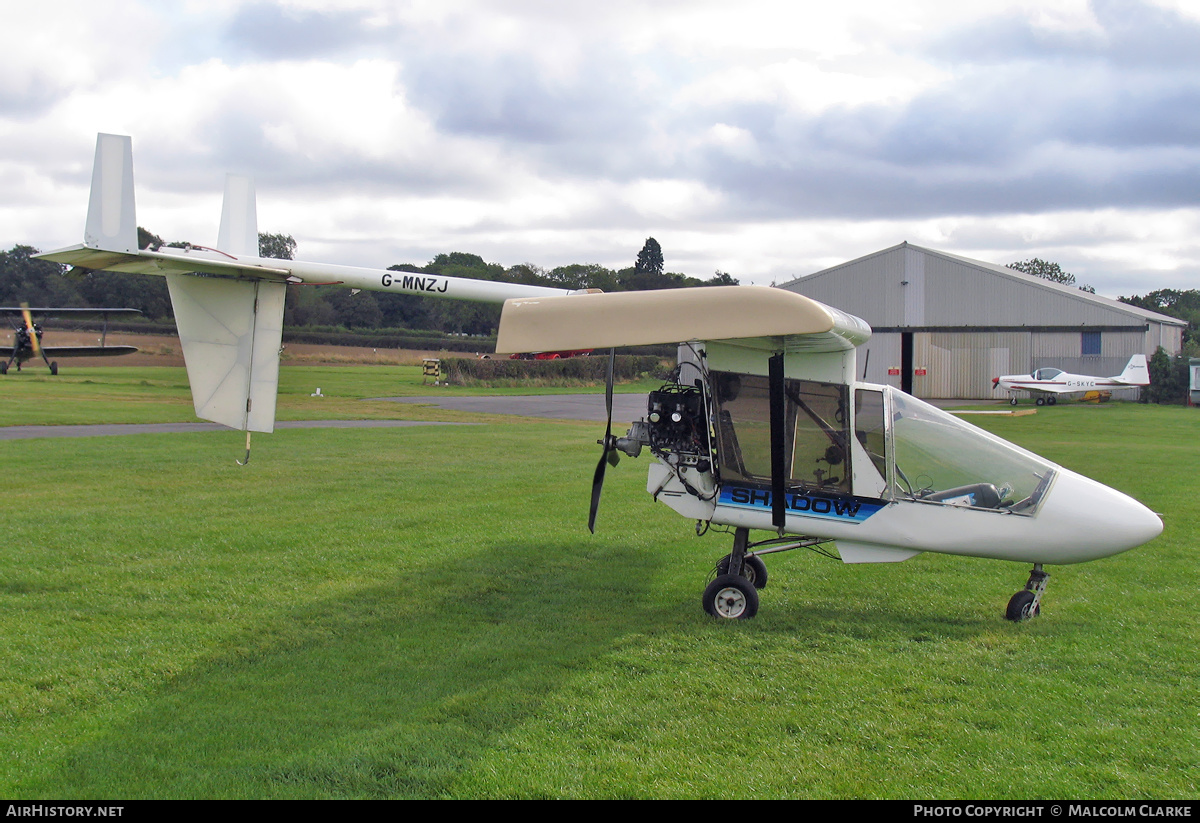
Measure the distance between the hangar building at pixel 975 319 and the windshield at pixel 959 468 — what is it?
129ft

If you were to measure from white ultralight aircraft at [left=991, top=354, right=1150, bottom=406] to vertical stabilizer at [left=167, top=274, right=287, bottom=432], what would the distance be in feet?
132

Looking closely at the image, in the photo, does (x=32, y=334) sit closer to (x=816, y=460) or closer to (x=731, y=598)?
(x=731, y=598)

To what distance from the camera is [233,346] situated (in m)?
8.69

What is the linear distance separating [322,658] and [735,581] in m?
2.99

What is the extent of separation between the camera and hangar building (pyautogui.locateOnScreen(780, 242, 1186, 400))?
45031 mm

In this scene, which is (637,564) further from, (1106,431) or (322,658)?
(1106,431)

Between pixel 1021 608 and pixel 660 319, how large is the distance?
11.7 feet

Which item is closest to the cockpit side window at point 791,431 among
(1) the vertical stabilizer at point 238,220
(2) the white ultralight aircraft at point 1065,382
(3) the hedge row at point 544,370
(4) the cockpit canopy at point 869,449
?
(4) the cockpit canopy at point 869,449

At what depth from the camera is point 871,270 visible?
45438 mm

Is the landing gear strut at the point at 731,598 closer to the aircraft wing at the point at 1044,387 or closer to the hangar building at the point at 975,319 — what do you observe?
the aircraft wing at the point at 1044,387

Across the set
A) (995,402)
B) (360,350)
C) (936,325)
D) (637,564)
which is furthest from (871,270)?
(637,564)

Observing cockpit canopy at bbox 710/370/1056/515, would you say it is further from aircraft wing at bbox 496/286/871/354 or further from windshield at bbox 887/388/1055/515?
aircraft wing at bbox 496/286/871/354

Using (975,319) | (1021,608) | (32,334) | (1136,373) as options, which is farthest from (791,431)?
(1136,373)

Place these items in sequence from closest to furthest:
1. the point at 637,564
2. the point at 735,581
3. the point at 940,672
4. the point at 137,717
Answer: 1. the point at 137,717
2. the point at 940,672
3. the point at 735,581
4. the point at 637,564
